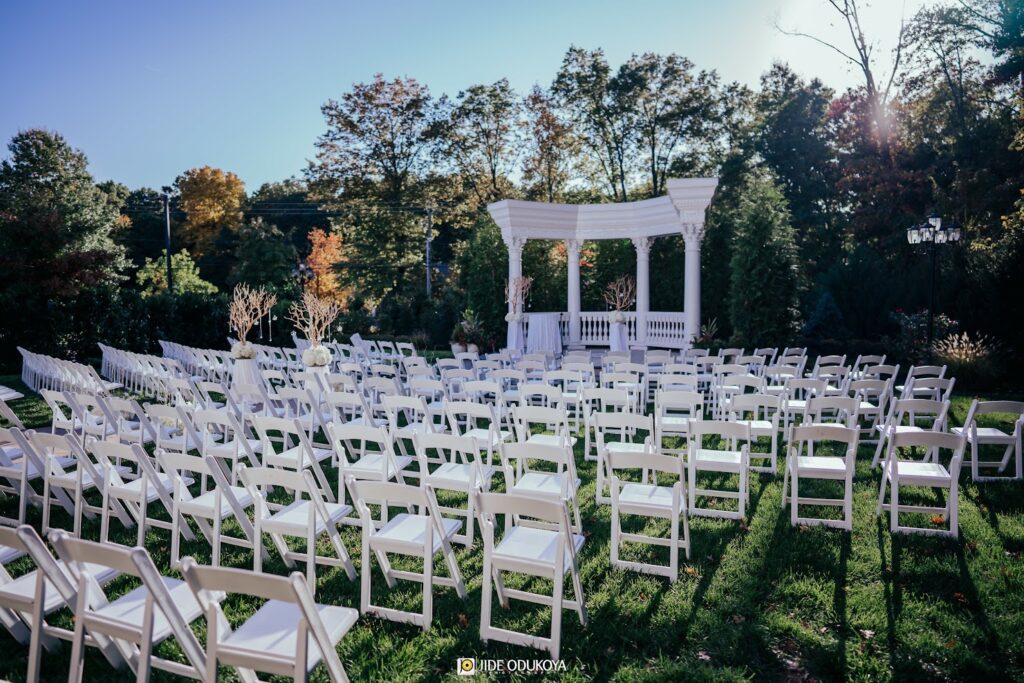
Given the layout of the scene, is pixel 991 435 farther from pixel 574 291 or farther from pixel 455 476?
pixel 574 291

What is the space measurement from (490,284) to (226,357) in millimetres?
9949

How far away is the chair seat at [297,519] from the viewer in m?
3.78

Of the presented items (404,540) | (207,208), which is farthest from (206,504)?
(207,208)

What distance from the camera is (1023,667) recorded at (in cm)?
310

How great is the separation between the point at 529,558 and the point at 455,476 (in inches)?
63.3

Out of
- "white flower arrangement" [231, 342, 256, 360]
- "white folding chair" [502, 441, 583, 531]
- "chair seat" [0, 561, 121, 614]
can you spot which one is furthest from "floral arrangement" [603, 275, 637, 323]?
"chair seat" [0, 561, 121, 614]

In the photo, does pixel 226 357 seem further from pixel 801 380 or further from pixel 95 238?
pixel 95 238

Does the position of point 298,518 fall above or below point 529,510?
below

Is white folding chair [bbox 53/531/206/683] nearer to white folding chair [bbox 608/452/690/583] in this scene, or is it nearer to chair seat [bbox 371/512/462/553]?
chair seat [bbox 371/512/462/553]

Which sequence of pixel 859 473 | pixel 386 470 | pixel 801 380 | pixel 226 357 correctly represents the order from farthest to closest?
pixel 226 357
pixel 801 380
pixel 859 473
pixel 386 470

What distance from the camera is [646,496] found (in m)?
4.22

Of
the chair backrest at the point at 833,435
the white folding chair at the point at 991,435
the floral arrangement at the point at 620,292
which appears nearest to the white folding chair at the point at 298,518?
the chair backrest at the point at 833,435

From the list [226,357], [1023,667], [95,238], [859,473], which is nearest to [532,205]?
[226,357]

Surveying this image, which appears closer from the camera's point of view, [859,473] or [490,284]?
[859,473]
